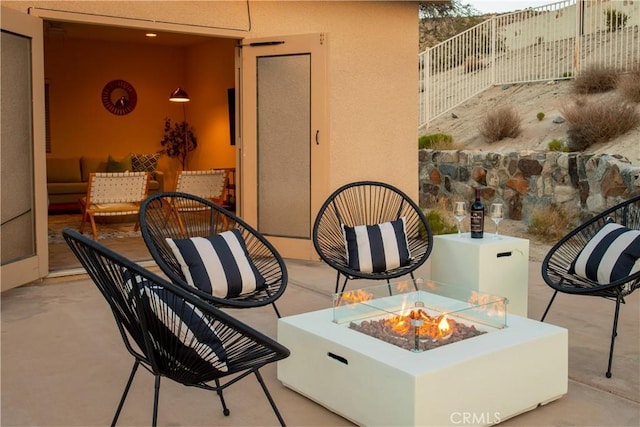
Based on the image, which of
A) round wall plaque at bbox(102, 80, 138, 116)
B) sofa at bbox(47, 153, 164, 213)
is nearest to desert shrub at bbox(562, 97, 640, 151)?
sofa at bbox(47, 153, 164, 213)

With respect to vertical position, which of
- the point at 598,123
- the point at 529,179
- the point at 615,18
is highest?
the point at 615,18

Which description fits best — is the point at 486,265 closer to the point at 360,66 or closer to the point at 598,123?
the point at 360,66

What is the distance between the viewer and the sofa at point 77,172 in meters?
10.3

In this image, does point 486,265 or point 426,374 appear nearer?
point 426,374

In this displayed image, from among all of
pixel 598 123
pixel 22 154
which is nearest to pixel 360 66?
pixel 22 154

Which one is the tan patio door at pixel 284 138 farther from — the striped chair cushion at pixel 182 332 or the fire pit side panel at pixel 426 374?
the striped chair cushion at pixel 182 332

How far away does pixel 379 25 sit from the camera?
7055 mm

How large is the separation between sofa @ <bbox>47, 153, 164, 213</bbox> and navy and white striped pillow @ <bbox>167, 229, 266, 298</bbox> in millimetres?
6756

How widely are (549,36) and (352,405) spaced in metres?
12.9

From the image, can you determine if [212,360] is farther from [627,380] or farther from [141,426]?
[627,380]

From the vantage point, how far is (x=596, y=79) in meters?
12.4

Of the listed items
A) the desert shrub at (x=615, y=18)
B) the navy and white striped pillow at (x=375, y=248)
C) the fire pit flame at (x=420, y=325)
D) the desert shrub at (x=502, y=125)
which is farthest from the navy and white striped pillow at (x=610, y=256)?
the desert shrub at (x=615, y=18)

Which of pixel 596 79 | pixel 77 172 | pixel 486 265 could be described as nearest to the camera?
pixel 486 265

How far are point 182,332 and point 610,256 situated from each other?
2396mm
